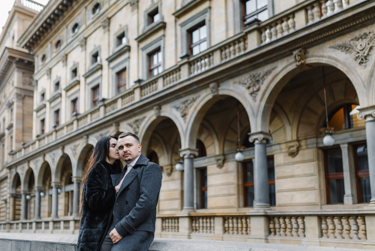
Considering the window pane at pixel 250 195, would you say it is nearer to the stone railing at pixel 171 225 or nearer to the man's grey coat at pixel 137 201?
the stone railing at pixel 171 225

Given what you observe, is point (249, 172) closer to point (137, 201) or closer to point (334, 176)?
point (334, 176)

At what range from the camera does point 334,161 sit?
14.3m

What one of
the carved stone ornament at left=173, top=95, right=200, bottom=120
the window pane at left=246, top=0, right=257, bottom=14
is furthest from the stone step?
the window pane at left=246, top=0, right=257, bottom=14

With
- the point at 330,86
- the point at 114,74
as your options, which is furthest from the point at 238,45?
the point at 114,74

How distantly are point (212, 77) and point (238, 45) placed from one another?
5.01 feet

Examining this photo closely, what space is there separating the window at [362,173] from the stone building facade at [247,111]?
33 millimetres

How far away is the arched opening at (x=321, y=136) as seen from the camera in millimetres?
13609

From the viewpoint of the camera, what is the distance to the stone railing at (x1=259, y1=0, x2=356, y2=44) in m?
11.8

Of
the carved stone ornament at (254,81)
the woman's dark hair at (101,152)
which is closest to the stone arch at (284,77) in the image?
the carved stone ornament at (254,81)

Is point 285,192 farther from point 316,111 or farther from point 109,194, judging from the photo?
point 109,194

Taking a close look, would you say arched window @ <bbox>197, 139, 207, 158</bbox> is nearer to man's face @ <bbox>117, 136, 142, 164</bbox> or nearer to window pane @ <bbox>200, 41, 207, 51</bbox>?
window pane @ <bbox>200, 41, 207, 51</bbox>

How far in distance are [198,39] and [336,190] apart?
888 centimetres

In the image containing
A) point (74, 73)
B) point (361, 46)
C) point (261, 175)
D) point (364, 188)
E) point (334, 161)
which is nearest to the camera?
point (361, 46)

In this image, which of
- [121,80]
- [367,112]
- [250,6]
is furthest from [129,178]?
[121,80]
